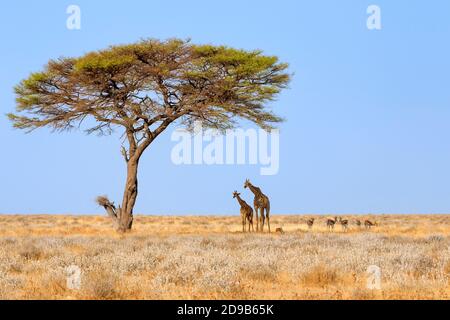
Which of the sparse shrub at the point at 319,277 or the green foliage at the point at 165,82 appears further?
the green foliage at the point at 165,82

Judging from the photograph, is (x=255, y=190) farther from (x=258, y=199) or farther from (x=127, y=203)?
(x=127, y=203)

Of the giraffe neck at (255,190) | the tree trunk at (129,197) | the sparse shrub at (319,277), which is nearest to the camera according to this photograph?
the sparse shrub at (319,277)

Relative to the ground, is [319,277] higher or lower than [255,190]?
lower

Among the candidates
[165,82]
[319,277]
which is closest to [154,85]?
[165,82]

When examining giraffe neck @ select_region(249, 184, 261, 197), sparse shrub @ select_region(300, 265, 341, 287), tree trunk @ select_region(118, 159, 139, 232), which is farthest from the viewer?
tree trunk @ select_region(118, 159, 139, 232)

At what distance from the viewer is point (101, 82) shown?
3083cm

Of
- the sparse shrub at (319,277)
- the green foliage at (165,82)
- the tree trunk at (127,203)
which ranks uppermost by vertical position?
the green foliage at (165,82)

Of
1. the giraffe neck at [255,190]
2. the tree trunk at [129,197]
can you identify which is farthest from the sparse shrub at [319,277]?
the tree trunk at [129,197]

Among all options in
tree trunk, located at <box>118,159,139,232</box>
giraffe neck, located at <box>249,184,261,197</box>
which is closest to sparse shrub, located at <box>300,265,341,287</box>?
giraffe neck, located at <box>249,184,261,197</box>

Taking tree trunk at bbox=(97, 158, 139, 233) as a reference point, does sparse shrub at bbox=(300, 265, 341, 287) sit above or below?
below

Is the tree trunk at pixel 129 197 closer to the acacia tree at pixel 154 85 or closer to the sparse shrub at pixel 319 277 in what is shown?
the acacia tree at pixel 154 85

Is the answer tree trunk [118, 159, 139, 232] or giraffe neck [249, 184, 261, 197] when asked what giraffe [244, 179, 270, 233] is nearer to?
giraffe neck [249, 184, 261, 197]

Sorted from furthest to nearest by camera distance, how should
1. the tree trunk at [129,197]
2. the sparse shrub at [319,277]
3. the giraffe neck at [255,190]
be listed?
the tree trunk at [129,197]
the giraffe neck at [255,190]
the sparse shrub at [319,277]
